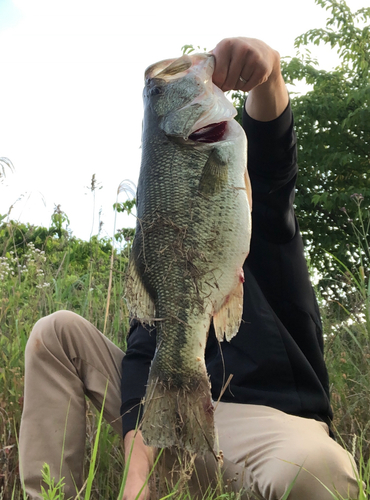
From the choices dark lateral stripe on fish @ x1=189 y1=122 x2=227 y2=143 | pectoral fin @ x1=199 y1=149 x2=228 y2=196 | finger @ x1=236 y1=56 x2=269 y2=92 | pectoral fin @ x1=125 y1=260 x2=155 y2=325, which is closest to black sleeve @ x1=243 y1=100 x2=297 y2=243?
finger @ x1=236 y1=56 x2=269 y2=92

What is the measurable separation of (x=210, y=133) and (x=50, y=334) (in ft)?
3.36

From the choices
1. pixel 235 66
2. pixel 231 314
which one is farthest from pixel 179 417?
pixel 235 66

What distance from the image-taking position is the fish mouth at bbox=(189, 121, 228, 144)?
4.74 ft

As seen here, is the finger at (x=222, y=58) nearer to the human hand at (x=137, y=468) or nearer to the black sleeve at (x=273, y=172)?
the black sleeve at (x=273, y=172)

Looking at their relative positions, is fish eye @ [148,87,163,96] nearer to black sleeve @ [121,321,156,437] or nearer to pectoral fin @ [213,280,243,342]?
pectoral fin @ [213,280,243,342]

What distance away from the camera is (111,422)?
186cm

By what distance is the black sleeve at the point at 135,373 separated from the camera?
182cm

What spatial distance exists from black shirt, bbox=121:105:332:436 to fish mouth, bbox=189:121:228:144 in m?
0.54

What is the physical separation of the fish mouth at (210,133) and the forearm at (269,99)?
1.69ft

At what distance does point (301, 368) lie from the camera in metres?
1.92

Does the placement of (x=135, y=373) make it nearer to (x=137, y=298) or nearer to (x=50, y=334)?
(x=50, y=334)

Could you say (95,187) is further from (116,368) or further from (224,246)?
(224,246)

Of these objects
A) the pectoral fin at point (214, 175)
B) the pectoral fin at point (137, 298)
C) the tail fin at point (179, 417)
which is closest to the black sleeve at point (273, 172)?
the pectoral fin at point (214, 175)

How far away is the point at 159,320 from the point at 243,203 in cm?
40
